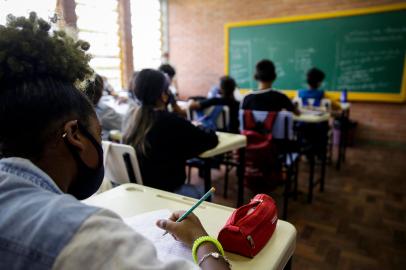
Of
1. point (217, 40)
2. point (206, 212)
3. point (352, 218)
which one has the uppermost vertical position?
point (217, 40)

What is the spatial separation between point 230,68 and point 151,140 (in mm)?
4377

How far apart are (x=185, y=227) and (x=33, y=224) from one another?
428mm

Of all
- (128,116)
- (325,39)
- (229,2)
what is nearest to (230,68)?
(229,2)

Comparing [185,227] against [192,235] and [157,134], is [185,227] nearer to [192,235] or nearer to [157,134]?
[192,235]

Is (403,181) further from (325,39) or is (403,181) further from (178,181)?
(178,181)

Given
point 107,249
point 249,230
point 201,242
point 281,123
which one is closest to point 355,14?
point 281,123

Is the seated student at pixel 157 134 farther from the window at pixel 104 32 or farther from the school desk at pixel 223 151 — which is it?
the window at pixel 104 32

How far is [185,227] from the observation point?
0.81 meters

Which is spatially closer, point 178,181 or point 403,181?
point 178,181

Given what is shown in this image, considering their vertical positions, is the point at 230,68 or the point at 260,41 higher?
the point at 260,41

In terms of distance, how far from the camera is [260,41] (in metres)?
5.45

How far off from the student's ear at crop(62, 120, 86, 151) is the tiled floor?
172 cm

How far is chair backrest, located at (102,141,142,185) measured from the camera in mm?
1512

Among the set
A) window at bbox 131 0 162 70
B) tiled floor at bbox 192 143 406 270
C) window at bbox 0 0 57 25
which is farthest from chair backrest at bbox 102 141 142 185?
window at bbox 131 0 162 70
